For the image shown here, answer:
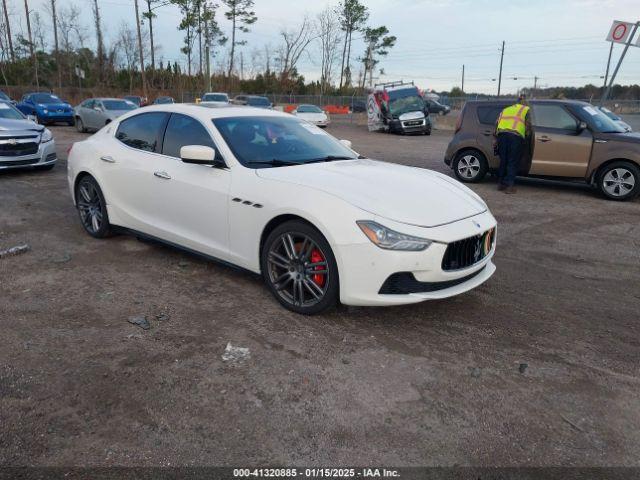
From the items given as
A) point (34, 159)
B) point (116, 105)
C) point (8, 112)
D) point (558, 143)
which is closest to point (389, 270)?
point (558, 143)

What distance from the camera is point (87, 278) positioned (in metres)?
4.65

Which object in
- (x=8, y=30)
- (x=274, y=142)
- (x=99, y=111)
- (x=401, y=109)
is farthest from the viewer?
Answer: (x=8, y=30)

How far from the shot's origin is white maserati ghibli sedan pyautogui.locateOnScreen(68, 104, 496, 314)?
3.51m

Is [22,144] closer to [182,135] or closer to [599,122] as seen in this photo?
[182,135]

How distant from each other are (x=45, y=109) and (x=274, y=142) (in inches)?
942

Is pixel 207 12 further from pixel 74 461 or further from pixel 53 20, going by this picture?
pixel 74 461

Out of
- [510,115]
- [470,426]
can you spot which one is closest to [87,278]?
[470,426]

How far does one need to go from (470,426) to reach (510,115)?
760 cm

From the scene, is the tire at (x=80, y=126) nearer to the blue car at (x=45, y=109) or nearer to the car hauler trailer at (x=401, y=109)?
the blue car at (x=45, y=109)

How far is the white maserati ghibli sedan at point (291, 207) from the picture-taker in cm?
351

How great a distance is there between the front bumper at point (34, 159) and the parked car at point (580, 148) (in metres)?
9.02

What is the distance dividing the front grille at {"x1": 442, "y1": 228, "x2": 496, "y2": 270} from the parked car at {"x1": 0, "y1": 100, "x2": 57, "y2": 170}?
30.5 feet

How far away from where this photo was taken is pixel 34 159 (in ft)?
33.1

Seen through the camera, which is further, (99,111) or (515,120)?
(99,111)
